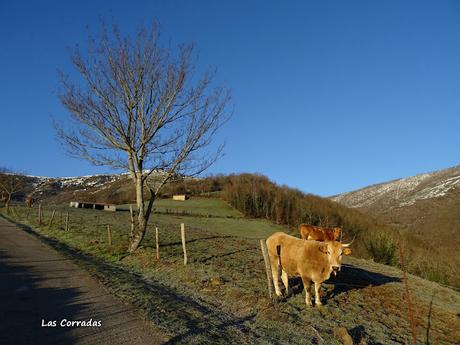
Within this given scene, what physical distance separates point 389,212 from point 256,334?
10670 centimetres

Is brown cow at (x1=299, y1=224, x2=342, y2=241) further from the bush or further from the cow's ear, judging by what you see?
the bush

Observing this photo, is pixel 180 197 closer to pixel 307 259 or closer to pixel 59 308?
pixel 307 259

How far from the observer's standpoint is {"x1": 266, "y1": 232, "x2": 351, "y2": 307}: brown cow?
13031 mm

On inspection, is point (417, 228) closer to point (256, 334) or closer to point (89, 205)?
point (89, 205)

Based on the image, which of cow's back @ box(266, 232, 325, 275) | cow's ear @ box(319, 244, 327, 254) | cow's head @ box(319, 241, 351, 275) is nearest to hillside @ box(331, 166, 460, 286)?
cow's back @ box(266, 232, 325, 275)

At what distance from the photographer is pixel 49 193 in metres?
140

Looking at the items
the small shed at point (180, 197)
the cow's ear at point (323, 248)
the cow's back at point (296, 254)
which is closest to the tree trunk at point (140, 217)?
the cow's back at point (296, 254)

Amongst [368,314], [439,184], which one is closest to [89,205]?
[368,314]

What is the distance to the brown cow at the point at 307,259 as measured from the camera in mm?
13031

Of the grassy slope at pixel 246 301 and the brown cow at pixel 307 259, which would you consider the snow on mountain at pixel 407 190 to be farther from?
the brown cow at pixel 307 259

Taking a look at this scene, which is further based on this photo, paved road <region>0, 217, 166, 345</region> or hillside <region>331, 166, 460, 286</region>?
hillside <region>331, 166, 460, 286</region>

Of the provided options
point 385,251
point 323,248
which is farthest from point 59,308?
point 385,251

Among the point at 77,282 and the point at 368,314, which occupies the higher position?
the point at 77,282

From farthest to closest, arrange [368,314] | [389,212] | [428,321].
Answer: [389,212] < [428,321] < [368,314]
